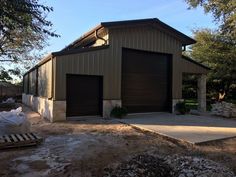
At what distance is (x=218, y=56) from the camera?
862 inches

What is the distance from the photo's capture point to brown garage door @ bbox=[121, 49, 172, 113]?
14.8 metres

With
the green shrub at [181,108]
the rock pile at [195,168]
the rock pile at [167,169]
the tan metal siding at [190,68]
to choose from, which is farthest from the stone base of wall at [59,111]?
the rock pile at [195,168]

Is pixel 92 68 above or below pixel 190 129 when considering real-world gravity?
above

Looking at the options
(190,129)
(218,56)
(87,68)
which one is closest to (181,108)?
(190,129)

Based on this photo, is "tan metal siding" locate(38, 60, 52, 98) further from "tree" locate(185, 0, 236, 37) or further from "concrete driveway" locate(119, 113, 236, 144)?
"tree" locate(185, 0, 236, 37)

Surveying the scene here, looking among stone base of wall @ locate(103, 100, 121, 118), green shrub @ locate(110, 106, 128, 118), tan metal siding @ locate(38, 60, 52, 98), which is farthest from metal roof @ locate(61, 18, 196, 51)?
green shrub @ locate(110, 106, 128, 118)

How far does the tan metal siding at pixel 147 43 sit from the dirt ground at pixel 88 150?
4667 mm

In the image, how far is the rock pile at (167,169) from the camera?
5207mm

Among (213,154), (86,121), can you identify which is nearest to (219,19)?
(86,121)

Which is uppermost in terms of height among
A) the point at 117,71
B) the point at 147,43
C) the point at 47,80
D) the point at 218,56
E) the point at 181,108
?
the point at 218,56

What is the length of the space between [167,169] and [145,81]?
1018 cm

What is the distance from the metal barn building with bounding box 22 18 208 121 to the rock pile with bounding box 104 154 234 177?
24.2ft

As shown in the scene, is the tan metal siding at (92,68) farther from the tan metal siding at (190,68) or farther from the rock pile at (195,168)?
the rock pile at (195,168)

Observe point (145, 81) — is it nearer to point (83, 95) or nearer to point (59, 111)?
point (83, 95)
